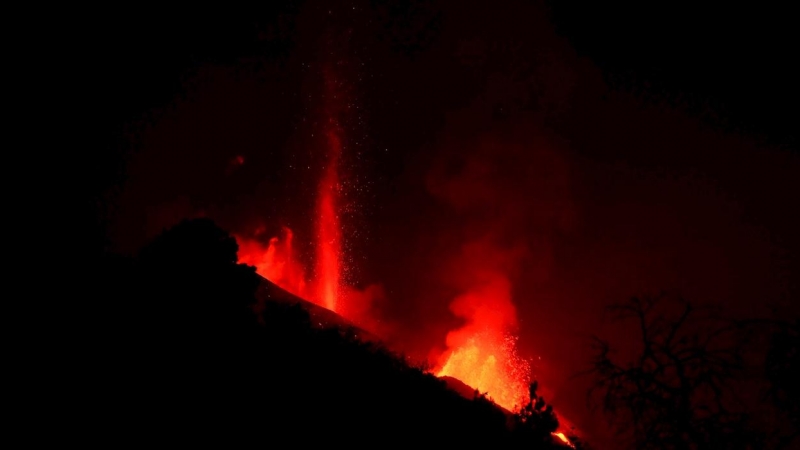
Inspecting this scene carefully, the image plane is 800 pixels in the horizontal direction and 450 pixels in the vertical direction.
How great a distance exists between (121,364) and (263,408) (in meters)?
2.98

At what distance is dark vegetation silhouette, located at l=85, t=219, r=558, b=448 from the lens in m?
8.81

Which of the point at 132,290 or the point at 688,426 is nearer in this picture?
the point at 688,426

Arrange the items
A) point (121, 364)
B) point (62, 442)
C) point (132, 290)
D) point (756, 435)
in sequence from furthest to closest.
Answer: point (132, 290) < point (121, 364) < point (62, 442) < point (756, 435)

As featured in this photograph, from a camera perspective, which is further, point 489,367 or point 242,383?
point 489,367

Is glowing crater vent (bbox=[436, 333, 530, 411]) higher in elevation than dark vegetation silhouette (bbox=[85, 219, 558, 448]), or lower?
higher

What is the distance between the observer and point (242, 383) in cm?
1004

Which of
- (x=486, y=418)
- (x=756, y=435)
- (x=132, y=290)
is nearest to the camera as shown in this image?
(x=756, y=435)

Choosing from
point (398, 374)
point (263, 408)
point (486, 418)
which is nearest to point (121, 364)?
point (263, 408)

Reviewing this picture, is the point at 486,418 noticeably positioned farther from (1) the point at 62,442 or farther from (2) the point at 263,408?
(1) the point at 62,442

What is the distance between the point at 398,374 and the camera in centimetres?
1264

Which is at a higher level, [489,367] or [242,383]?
[489,367]

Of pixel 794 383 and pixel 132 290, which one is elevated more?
pixel 794 383

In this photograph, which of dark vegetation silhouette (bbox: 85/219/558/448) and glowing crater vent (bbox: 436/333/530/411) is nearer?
dark vegetation silhouette (bbox: 85/219/558/448)

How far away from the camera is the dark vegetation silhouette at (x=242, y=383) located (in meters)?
→ 8.81
